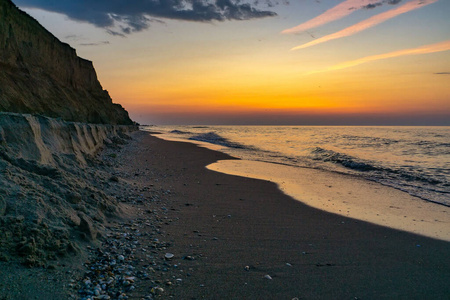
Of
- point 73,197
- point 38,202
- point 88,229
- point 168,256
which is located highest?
point 38,202

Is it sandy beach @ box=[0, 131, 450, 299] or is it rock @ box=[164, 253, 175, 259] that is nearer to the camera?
sandy beach @ box=[0, 131, 450, 299]

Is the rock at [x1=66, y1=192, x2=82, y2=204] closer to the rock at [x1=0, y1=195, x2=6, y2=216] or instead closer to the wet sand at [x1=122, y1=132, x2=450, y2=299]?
the rock at [x1=0, y1=195, x2=6, y2=216]

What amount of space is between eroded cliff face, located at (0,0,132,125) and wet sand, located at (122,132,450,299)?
17.2m

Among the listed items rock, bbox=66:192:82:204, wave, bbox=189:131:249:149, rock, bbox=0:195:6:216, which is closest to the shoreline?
rock, bbox=66:192:82:204

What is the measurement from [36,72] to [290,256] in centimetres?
2810

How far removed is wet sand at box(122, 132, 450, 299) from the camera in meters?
3.56

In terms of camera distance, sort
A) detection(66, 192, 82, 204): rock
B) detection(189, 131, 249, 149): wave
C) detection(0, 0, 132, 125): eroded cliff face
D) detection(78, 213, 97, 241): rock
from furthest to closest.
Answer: detection(189, 131, 249, 149): wave
detection(0, 0, 132, 125): eroded cliff face
detection(66, 192, 82, 204): rock
detection(78, 213, 97, 241): rock

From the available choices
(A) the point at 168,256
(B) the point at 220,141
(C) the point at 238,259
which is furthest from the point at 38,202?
(B) the point at 220,141

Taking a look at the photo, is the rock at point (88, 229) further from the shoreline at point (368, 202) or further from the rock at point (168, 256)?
the shoreline at point (368, 202)

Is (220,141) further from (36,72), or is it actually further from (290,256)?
(290,256)

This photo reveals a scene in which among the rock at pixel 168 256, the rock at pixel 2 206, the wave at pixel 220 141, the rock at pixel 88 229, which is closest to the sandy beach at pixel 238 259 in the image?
Answer: the rock at pixel 168 256

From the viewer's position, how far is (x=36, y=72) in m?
24.5

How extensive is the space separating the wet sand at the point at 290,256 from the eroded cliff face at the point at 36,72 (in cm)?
1721

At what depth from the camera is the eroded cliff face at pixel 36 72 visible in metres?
19.6
